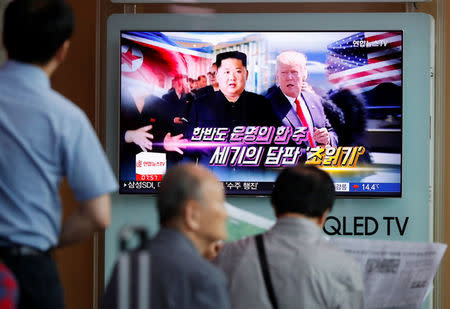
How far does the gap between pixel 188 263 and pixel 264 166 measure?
10.2ft

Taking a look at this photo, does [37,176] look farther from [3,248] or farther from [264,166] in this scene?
[264,166]

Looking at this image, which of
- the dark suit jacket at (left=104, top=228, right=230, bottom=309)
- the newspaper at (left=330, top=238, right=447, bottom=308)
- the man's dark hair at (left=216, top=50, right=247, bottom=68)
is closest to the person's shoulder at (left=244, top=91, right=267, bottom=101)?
the man's dark hair at (left=216, top=50, right=247, bottom=68)

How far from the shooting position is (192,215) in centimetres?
197

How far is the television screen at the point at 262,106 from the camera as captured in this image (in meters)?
4.94

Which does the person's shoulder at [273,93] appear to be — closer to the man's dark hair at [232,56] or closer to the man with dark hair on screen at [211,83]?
the man's dark hair at [232,56]

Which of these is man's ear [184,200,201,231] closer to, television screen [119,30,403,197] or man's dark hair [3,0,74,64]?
man's dark hair [3,0,74,64]

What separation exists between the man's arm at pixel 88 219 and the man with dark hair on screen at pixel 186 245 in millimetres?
226

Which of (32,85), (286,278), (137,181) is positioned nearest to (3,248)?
(32,85)

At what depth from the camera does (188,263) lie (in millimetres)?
1860

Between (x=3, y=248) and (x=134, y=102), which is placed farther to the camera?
(x=134, y=102)

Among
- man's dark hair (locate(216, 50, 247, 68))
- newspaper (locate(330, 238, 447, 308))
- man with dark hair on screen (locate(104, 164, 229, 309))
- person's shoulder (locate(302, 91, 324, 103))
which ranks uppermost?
man's dark hair (locate(216, 50, 247, 68))

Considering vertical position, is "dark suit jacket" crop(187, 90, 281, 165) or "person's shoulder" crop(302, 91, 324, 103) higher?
"person's shoulder" crop(302, 91, 324, 103)

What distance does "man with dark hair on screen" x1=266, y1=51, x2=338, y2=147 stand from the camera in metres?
4.94

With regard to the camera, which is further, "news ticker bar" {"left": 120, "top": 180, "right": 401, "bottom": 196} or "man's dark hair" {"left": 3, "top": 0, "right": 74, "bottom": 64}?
"news ticker bar" {"left": 120, "top": 180, "right": 401, "bottom": 196}
